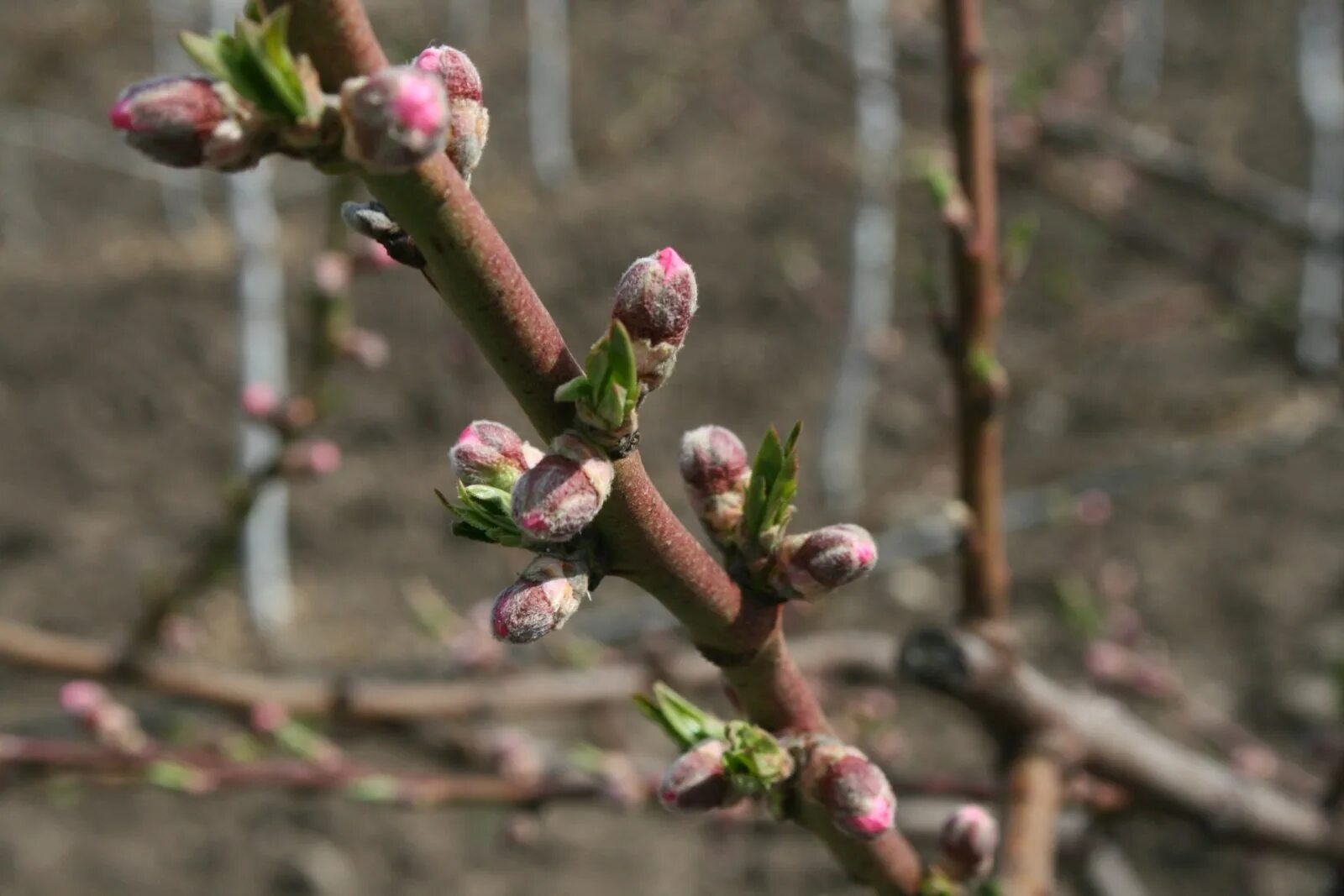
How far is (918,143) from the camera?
5.08 meters

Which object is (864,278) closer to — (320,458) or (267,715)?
(320,458)

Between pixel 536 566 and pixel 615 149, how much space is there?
16.8ft

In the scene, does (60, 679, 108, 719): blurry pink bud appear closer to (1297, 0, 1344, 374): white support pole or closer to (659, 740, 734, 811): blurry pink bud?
(659, 740, 734, 811): blurry pink bud

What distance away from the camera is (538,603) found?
1.49 ft

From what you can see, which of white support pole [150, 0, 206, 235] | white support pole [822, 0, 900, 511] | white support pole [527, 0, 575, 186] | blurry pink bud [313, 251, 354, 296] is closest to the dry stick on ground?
blurry pink bud [313, 251, 354, 296]

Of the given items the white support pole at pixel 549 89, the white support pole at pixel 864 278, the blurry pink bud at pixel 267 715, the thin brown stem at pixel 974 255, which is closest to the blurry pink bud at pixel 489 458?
the thin brown stem at pixel 974 255

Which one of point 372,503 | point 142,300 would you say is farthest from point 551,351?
point 142,300

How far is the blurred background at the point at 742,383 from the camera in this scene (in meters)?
2.96

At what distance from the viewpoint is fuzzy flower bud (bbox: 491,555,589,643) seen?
1.47ft

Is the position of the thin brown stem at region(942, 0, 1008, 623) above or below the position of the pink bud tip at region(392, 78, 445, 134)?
above

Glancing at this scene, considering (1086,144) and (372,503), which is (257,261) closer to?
(372,503)

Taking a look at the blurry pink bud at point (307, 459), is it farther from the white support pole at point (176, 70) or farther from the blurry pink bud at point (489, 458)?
the white support pole at point (176, 70)

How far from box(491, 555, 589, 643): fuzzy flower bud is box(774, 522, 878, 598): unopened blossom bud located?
→ 0.12 m

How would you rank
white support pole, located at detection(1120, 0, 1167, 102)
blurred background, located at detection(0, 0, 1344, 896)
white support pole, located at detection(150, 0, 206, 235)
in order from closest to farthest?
blurred background, located at detection(0, 0, 1344, 896) < white support pole, located at detection(1120, 0, 1167, 102) < white support pole, located at detection(150, 0, 206, 235)
